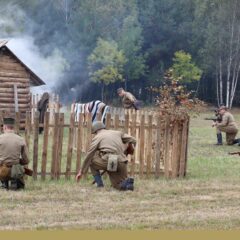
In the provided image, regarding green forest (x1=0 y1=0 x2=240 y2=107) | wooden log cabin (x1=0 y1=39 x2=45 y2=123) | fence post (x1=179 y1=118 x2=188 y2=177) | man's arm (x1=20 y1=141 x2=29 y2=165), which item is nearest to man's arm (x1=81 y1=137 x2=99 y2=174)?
man's arm (x1=20 y1=141 x2=29 y2=165)

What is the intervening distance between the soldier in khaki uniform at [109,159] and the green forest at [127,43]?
154 feet

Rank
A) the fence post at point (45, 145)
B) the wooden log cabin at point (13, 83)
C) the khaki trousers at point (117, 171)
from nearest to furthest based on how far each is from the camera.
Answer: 1. the khaki trousers at point (117, 171)
2. the fence post at point (45, 145)
3. the wooden log cabin at point (13, 83)

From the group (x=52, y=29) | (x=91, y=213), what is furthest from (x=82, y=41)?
(x=91, y=213)

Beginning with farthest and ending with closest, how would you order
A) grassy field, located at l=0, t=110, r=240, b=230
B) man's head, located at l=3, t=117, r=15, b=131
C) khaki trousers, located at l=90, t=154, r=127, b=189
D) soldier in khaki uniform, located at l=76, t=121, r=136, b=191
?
man's head, located at l=3, t=117, r=15, b=131, khaki trousers, located at l=90, t=154, r=127, b=189, soldier in khaki uniform, located at l=76, t=121, r=136, b=191, grassy field, located at l=0, t=110, r=240, b=230

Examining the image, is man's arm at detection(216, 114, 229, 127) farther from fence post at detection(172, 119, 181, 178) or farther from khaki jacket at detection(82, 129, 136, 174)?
khaki jacket at detection(82, 129, 136, 174)

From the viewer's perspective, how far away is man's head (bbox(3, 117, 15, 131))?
11719 mm

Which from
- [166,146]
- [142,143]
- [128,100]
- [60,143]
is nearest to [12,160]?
[60,143]

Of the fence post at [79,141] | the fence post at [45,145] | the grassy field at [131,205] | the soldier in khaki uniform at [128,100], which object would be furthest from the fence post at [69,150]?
the soldier in khaki uniform at [128,100]

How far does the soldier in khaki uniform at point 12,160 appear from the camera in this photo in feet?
37.1

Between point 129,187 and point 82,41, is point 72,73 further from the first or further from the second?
point 129,187

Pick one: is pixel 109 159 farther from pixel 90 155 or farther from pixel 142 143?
pixel 142 143

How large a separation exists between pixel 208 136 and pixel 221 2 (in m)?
34.0

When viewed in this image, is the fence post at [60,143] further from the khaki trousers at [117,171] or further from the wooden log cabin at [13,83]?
the wooden log cabin at [13,83]

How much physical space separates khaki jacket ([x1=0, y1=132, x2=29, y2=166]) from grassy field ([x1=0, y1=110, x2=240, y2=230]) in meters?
0.49
